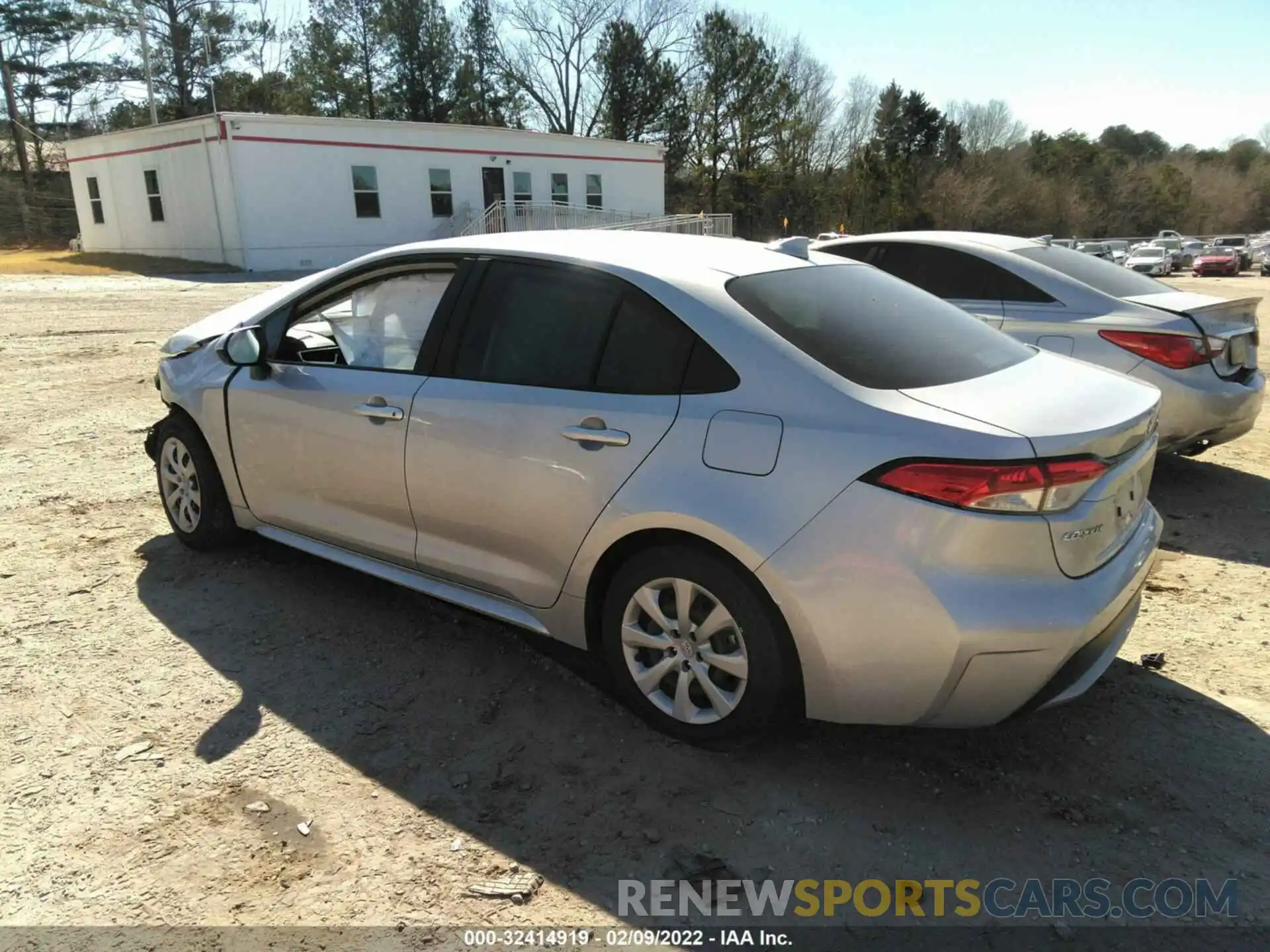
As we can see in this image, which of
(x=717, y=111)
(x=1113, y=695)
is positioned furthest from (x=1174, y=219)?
(x=1113, y=695)

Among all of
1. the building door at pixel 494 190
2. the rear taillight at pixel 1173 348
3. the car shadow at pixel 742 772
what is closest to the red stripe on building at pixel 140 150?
the building door at pixel 494 190

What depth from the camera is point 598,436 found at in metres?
2.94

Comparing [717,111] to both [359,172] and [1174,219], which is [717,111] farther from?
[1174,219]

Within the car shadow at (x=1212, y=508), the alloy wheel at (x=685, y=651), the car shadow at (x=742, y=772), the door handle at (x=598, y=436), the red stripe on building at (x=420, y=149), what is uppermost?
the red stripe on building at (x=420, y=149)

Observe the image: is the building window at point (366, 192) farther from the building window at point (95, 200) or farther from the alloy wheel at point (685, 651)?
the alloy wheel at point (685, 651)

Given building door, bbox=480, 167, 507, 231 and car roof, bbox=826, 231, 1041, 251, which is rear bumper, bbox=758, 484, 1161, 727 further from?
building door, bbox=480, 167, 507, 231

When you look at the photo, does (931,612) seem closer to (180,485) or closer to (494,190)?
(180,485)

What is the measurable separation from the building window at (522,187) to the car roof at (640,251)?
1073 inches

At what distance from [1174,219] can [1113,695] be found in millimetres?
75941

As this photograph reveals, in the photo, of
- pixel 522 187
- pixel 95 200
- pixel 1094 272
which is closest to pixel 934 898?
pixel 1094 272

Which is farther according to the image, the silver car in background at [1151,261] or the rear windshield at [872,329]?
the silver car in background at [1151,261]

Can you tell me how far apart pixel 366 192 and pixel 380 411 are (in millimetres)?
25276

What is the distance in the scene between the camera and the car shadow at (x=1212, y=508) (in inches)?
187

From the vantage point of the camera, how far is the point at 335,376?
148 inches
